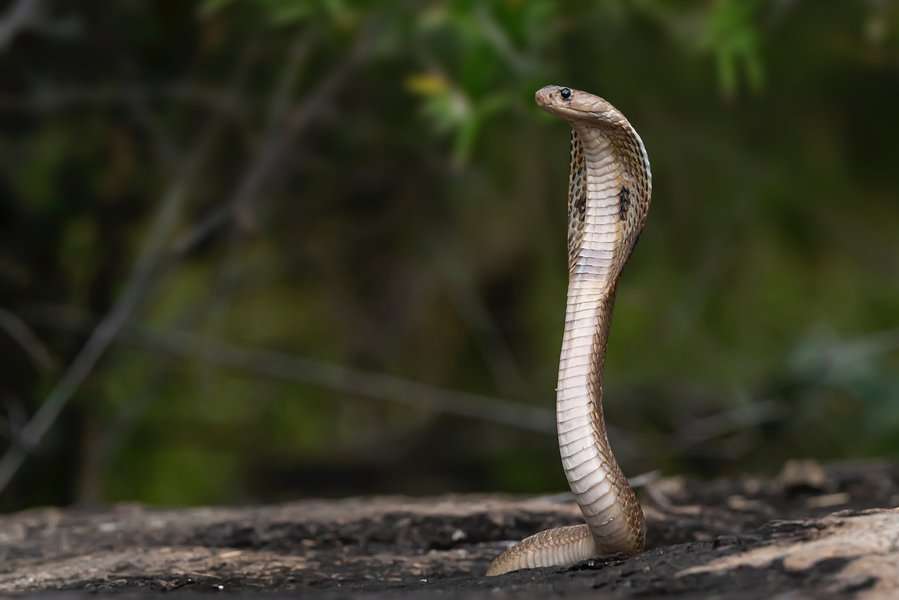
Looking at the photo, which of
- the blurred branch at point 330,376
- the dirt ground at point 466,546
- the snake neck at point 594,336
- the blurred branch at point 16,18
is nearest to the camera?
the dirt ground at point 466,546

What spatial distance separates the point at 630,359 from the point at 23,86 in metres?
3.85

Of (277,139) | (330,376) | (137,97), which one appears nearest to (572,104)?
(277,139)

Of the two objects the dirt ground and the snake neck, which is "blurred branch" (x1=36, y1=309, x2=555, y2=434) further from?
the snake neck

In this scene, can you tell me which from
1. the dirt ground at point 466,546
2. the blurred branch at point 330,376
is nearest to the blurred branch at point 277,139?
the blurred branch at point 330,376

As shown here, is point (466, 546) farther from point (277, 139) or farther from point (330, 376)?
point (277, 139)

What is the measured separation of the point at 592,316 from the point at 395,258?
13.9 ft

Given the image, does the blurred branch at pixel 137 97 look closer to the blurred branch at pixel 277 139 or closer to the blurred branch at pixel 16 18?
the blurred branch at pixel 277 139

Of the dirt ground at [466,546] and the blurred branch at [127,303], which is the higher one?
the blurred branch at [127,303]

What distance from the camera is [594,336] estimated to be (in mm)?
2973

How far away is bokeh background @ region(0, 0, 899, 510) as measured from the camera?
676cm

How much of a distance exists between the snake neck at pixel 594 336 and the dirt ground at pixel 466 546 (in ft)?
0.41

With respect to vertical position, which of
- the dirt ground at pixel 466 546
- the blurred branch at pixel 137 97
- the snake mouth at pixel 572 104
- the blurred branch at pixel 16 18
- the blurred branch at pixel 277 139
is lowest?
the dirt ground at pixel 466 546

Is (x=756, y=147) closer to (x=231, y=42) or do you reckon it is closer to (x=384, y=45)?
(x=384, y=45)

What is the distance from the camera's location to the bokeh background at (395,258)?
22.2ft
